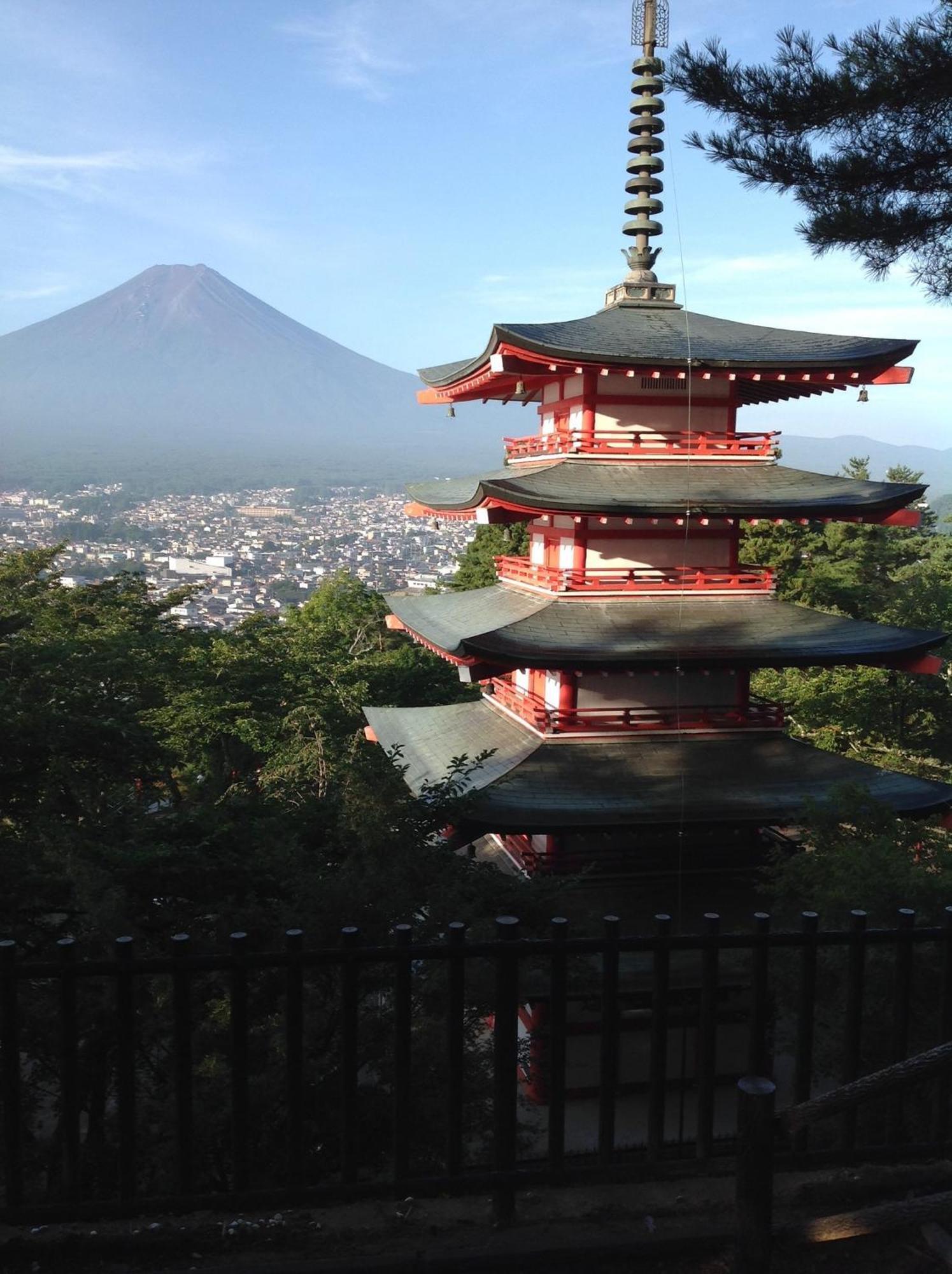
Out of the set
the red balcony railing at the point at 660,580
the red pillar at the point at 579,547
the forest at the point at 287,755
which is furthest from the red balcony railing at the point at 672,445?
the forest at the point at 287,755

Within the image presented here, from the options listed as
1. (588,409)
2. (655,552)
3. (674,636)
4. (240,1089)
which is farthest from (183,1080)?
(588,409)

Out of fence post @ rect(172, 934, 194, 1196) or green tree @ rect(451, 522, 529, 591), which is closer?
fence post @ rect(172, 934, 194, 1196)

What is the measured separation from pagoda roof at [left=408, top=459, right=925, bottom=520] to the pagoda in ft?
0.11

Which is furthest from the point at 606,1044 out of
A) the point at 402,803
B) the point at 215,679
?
the point at 215,679

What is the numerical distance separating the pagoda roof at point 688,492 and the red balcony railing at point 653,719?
240 cm

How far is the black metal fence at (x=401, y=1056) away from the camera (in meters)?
3.75

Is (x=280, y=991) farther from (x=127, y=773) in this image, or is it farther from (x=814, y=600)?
(x=814, y=600)

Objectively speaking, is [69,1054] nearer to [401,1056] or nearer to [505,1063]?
[401,1056]

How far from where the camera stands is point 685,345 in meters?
11.8

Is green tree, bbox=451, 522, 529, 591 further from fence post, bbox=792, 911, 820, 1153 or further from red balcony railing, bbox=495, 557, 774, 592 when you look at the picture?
fence post, bbox=792, 911, 820, 1153

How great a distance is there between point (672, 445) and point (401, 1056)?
31.6 ft

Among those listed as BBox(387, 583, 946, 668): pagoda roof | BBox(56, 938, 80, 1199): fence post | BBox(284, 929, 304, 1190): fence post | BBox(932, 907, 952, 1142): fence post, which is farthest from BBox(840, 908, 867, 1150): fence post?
BBox(387, 583, 946, 668): pagoda roof

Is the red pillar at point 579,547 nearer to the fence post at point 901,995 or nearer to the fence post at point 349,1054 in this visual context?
the fence post at point 901,995

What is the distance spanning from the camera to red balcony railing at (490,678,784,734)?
11641 mm
